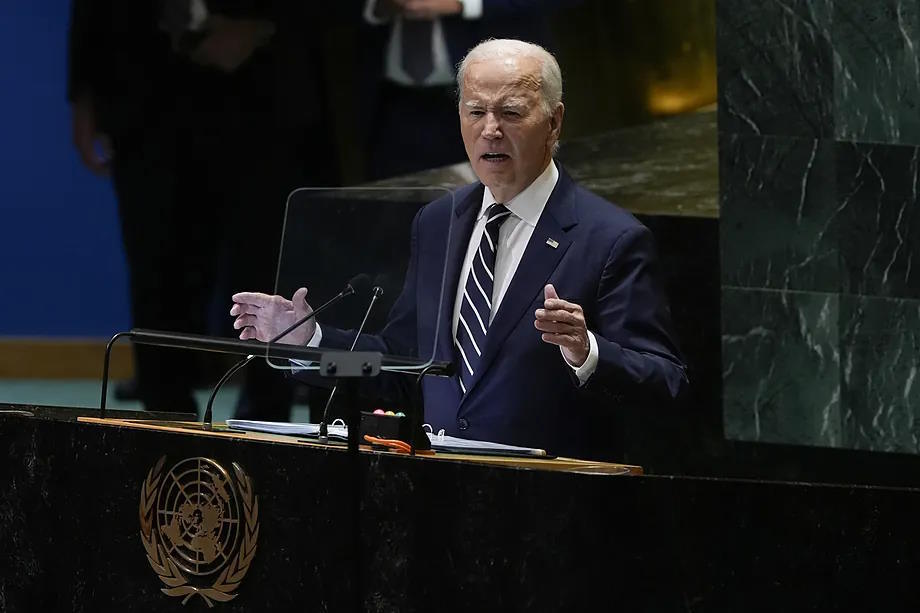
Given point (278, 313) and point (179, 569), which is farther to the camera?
point (278, 313)

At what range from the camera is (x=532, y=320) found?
3371mm

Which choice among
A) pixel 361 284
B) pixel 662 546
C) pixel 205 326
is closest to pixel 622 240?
pixel 361 284

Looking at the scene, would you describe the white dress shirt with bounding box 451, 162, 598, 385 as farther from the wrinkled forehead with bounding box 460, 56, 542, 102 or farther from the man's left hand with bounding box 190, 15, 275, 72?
the man's left hand with bounding box 190, 15, 275, 72

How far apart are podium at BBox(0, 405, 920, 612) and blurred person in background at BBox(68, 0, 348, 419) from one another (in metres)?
3.24

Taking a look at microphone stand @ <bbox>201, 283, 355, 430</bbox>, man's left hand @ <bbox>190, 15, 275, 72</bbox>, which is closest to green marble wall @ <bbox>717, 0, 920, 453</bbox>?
man's left hand @ <bbox>190, 15, 275, 72</bbox>

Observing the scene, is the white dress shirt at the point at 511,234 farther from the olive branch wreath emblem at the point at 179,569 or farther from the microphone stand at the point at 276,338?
the olive branch wreath emblem at the point at 179,569

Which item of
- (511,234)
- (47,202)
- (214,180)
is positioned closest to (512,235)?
(511,234)

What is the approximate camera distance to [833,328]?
5.23 metres

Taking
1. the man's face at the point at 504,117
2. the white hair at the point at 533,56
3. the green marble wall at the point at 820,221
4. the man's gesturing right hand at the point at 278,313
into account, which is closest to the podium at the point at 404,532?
the man's gesturing right hand at the point at 278,313

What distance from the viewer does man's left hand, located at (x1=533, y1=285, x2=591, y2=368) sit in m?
2.88

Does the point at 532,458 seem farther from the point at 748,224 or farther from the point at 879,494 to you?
the point at 748,224

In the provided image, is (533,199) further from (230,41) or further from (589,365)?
(230,41)

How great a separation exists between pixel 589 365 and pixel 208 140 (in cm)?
334

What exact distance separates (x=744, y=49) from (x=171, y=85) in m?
2.13
